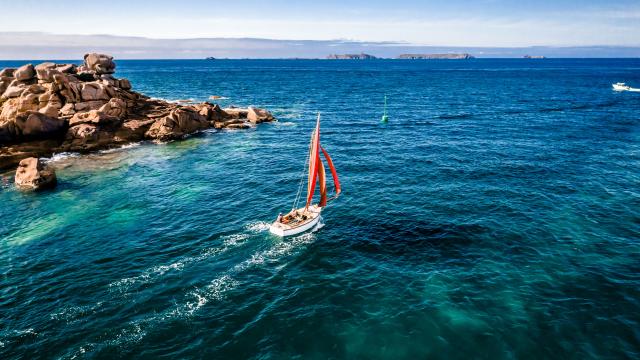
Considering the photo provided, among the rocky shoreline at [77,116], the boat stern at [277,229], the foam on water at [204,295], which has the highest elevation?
the rocky shoreline at [77,116]

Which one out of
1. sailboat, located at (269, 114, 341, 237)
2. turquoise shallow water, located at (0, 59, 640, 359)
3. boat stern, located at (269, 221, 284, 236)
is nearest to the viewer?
turquoise shallow water, located at (0, 59, 640, 359)

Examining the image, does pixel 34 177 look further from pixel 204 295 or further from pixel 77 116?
pixel 204 295

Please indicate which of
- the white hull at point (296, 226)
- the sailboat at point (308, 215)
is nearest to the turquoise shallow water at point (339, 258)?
the white hull at point (296, 226)

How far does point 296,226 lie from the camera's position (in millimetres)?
35594

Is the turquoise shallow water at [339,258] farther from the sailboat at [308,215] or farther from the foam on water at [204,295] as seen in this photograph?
the sailboat at [308,215]

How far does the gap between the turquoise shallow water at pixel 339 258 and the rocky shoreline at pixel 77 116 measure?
6.23 metres

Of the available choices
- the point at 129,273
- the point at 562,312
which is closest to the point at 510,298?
the point at 562,312

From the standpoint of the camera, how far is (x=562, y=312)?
25.6 metres

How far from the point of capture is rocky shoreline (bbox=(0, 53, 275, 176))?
62.2 metres

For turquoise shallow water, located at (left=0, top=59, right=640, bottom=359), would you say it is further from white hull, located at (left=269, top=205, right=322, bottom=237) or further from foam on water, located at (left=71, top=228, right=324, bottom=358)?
white hull, located at (left=269, top=205, right=322, bottom=237)

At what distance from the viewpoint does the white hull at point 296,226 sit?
35.4m

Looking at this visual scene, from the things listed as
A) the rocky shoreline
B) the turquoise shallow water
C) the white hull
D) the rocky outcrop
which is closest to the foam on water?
the turquoise shallow water

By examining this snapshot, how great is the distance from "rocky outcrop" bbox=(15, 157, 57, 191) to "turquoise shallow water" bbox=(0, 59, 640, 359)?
186cm

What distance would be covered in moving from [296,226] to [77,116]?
55439 mm
